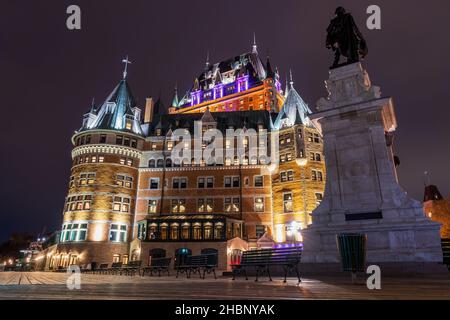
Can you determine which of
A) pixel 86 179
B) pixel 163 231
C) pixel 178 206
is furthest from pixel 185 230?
pixel 86 179

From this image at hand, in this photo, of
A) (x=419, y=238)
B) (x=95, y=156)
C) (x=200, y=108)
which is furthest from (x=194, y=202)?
(x=200, y=108)

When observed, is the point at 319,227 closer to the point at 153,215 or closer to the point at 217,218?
Result: the point at 217,218

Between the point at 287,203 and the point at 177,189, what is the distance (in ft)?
50.4

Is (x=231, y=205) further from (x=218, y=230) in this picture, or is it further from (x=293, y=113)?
(x=293, y=113)

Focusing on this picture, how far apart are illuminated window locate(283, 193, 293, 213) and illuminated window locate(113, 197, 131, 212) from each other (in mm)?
21349

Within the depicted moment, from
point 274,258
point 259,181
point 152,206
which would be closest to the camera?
point 274,258

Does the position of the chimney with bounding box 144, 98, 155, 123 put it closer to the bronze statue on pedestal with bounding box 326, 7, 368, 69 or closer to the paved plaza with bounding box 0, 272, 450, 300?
the bronze statue on pedestal with bounding box 326, 7, 368, 69

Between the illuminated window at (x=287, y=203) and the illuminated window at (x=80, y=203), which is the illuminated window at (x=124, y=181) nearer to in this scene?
the illuminated window at (x=80, y=203)

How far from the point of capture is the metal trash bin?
24.7 feet

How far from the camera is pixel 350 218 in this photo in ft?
37.1

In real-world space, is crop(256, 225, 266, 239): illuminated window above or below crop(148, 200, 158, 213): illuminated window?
below

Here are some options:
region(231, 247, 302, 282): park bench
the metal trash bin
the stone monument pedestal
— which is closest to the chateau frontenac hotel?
the stone monument pedestal

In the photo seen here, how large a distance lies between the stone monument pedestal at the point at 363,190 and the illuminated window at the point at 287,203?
25834 millimetres

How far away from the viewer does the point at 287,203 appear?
38.9 meters
